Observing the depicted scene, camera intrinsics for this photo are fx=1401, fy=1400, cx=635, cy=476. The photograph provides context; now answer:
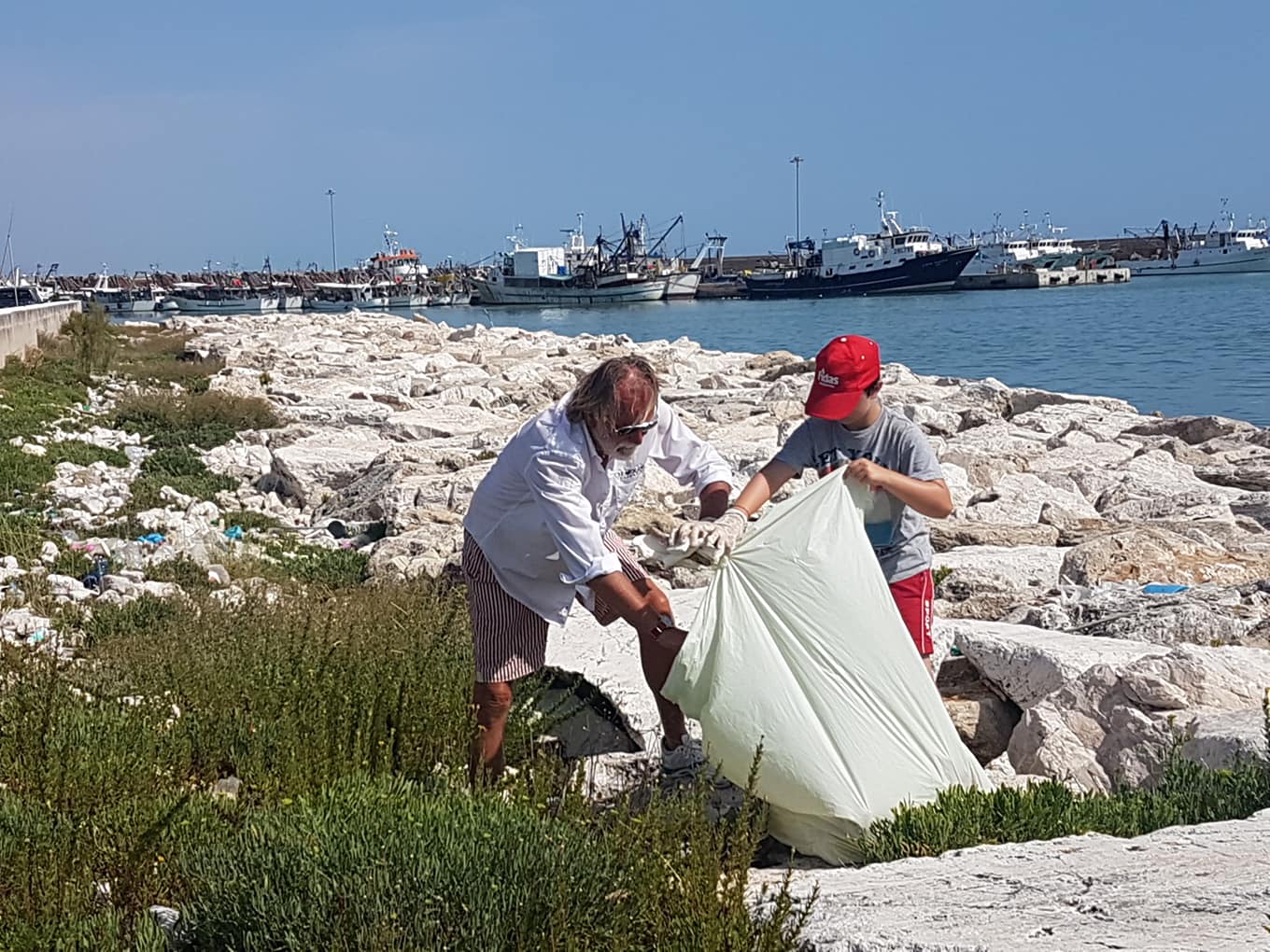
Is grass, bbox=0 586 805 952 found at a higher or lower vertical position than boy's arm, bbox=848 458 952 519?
lower

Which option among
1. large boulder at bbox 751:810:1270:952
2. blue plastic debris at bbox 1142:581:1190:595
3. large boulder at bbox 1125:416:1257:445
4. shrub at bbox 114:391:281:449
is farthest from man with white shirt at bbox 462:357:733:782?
large boulder at bbox 1125:416:1257:445

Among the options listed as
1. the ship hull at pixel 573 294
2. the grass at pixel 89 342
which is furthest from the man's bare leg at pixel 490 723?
the ship hull at pixel 573 294

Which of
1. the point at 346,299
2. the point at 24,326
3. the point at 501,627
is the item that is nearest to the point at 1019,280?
the point at 346,299

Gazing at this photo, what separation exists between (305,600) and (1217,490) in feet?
22.8

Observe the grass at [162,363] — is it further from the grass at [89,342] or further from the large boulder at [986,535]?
the large boulder at [986,535]

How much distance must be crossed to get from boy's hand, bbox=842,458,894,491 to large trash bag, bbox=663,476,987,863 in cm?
18

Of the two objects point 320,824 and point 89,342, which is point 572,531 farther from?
point 89,342

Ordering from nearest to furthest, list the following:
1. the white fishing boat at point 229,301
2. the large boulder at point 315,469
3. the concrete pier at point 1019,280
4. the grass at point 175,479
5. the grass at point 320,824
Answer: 1. the grass at point 320,824
2. the grass at point 175,479
3. the large boulder at point 315,469
4. the white fishing boat at point 229,301
5. the concrete pier at point 1019,280

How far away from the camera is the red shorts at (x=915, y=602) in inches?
170

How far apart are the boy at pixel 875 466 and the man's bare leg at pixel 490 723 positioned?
0.71 metres

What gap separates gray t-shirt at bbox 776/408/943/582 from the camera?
4.24 metres

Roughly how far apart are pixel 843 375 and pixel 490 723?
1464mm

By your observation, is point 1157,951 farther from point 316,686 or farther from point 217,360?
point 217,360

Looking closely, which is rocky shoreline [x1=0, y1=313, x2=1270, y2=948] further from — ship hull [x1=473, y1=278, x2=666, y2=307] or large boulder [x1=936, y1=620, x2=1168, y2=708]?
ship hull [x1=473, y1=278, x2=666, y2=307]
